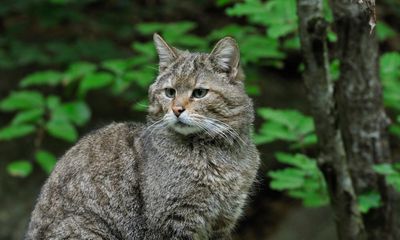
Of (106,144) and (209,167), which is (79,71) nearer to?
(106,144)

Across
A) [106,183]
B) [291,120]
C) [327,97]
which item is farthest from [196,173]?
[291,120]

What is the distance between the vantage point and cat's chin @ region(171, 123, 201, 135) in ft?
15.0

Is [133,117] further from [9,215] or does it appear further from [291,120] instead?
[291,120]

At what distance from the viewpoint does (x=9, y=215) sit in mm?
8422

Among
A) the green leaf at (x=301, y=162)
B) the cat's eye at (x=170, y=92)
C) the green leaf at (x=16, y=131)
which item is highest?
the cat's eye at (x=170, y=92)

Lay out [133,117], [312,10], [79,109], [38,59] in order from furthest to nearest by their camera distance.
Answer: [133,117]
[38,59]
[79,109]
[312,10]

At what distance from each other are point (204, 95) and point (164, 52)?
53cm

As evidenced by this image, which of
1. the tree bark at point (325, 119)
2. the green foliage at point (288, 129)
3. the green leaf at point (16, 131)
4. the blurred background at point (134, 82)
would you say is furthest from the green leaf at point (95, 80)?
the tree bark at point (325, 119)

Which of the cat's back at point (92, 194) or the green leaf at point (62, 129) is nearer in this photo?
the cat's back at point (92, 194)

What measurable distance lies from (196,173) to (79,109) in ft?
7.91

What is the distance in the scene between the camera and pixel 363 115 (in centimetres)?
595

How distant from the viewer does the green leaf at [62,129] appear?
254 inches

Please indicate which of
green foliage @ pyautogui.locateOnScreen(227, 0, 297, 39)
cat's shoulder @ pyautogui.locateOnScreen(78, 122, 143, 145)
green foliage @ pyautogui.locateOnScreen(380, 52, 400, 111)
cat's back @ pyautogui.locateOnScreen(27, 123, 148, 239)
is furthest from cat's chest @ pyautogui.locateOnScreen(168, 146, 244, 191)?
green foliage @ pyautogui.locateOnScreen(380, 52, 400, 111)

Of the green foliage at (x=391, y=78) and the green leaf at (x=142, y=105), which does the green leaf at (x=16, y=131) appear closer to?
the green leaf at (x=142, y=105)
